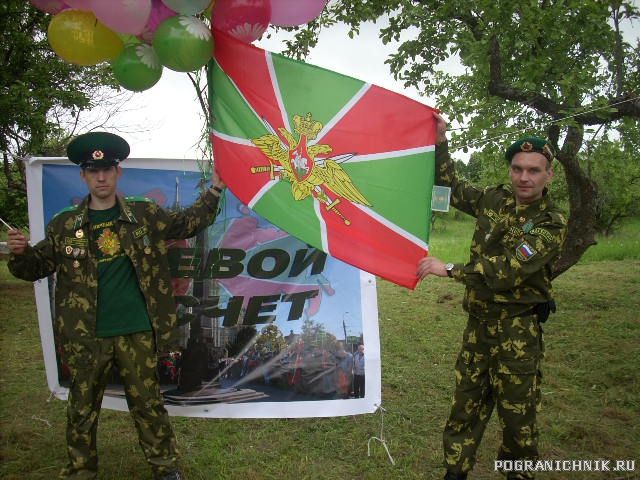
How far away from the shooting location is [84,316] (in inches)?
109

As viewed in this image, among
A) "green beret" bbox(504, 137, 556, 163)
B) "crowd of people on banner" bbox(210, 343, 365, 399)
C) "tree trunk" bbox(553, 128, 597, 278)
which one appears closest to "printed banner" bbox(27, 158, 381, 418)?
"crowd of people on banner" bbox(210, 343, 365, 399)

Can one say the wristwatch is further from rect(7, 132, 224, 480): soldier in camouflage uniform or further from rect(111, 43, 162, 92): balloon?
rect(111, 43, 162, 92): balloon

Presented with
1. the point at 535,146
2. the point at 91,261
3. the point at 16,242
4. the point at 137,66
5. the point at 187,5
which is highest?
the point at 187,5

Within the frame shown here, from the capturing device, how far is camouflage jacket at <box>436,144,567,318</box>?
253 cm

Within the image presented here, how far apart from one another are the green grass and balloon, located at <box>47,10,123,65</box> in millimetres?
2467

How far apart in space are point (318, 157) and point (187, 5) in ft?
3.27

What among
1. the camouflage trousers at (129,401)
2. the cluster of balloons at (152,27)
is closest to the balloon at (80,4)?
the cluster of balloons at (152,27)

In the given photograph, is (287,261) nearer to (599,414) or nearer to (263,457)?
(263,457)

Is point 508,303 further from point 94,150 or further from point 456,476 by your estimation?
point 94,150

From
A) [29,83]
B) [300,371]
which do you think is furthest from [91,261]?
[29,83]

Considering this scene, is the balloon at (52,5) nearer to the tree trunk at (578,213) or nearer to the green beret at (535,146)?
the green beret at (535,146)

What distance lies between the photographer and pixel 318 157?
2.80 m

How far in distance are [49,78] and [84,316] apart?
565 cm

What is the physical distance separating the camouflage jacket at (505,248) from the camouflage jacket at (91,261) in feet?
4.80
